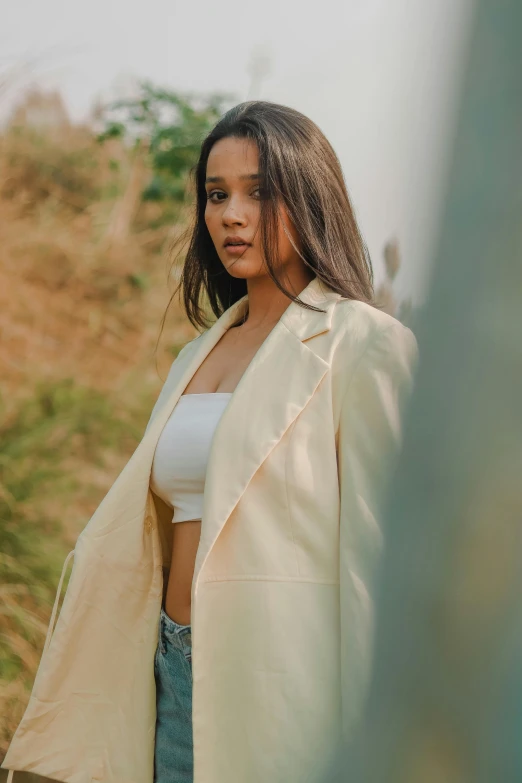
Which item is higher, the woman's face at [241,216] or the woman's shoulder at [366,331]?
the woman's face at [241,216]

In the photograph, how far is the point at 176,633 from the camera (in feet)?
5.32

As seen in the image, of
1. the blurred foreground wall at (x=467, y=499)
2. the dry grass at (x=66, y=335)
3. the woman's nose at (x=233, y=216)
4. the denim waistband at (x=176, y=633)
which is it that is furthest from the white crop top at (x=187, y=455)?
the dry grass at (x=66, y=335)

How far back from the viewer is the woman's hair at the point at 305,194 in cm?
171

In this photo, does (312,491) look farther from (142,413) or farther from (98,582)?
(142,413)

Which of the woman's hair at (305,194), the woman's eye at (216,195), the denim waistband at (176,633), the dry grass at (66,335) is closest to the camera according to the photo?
the denim waistband at (176,633)

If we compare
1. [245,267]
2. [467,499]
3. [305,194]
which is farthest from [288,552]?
[467,499]

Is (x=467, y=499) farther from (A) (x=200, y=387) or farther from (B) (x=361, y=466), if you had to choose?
(A) (x=200, y=387)

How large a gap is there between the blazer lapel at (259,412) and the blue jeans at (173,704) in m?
0.23

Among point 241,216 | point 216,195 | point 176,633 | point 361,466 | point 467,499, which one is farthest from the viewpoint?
point 216,195

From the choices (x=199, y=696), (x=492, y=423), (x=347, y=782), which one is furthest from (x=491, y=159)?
(x=199, y=696)

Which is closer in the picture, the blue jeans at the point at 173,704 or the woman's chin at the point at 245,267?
the blue jeans at the point at 173,704

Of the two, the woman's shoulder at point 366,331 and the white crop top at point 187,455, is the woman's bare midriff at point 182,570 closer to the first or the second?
the white crop top at point 187,455

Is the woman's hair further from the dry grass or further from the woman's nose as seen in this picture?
the dry grass

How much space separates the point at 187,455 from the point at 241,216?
0.47 meters
